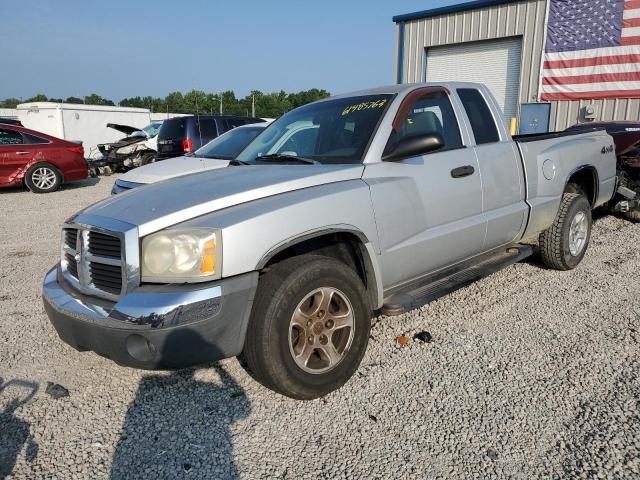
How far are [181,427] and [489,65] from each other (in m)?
16.6

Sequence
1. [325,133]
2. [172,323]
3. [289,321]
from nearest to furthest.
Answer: [172,323] < [289,321] < [325,133]

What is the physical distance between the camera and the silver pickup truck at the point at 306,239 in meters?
2.50

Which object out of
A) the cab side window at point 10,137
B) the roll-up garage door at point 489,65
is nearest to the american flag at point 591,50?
the roll-up garage door at point 489,65

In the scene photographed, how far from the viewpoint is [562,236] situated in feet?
16.2

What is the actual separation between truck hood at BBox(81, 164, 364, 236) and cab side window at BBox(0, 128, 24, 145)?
10792 millimetres

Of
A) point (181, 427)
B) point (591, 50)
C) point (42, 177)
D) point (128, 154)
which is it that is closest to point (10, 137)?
point (42, 177)

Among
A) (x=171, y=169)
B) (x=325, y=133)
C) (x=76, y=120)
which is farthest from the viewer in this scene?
(x=76, y=120)

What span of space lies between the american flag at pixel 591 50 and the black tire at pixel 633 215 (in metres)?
8.12

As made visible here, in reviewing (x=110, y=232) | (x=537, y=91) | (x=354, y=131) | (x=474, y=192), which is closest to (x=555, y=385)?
(x=474, y=192)

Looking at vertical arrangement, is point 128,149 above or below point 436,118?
below

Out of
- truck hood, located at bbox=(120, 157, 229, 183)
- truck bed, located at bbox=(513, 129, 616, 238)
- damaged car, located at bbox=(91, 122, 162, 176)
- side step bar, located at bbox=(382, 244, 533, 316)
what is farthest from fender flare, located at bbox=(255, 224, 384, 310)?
damaged car, located at bbox=(91, 122, 162, 176)

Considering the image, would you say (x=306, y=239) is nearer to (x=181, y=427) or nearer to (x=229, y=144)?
(x=181, y=427)

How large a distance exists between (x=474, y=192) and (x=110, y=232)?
8.62ft

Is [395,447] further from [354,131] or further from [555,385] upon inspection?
[354,131]
